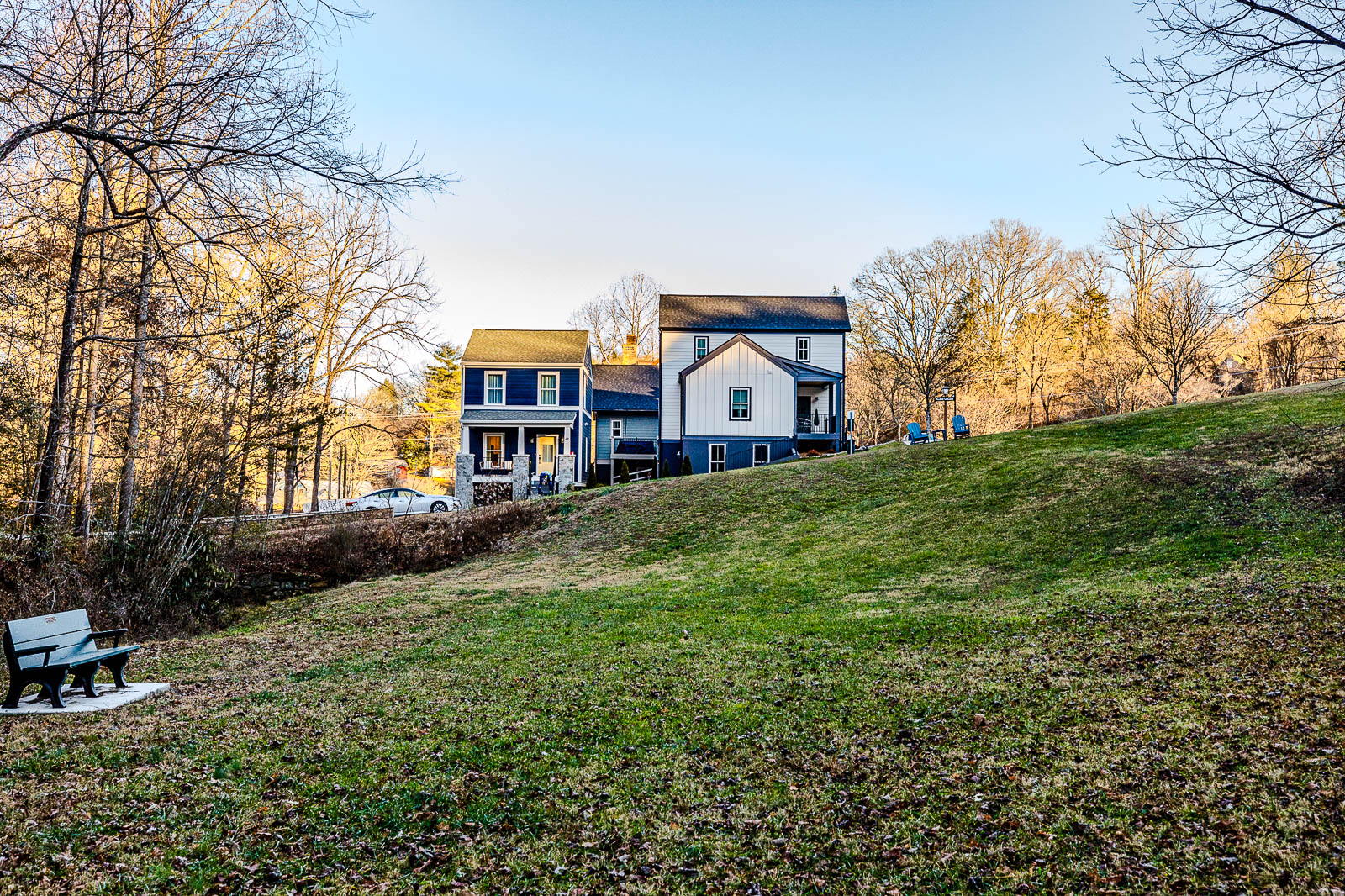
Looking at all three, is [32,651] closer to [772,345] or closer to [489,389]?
[489,389]

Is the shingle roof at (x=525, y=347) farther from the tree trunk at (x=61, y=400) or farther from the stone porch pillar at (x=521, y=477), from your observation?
the tree trunk at (x=61, y=400)

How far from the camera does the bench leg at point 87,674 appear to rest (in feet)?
24.0

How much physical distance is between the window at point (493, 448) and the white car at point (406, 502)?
4633mm

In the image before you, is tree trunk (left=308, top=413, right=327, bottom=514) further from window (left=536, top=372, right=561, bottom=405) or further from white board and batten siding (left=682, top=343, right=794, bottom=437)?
white board and batten siding (left=682, top=343, right=794, bottom=437)

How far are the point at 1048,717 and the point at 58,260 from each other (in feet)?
44.1

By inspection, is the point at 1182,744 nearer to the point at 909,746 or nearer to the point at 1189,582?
the point at 909,746

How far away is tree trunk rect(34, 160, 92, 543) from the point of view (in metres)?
8.69

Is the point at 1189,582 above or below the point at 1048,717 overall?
above

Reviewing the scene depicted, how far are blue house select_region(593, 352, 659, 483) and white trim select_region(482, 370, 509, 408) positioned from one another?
5288 mm

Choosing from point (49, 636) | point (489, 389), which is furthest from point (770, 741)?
point (489, 389)

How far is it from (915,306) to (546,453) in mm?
22472

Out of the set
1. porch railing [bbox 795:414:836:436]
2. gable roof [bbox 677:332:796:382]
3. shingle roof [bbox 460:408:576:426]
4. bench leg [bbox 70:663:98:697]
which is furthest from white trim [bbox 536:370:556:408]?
bench leg [bbox 70:663:98:697]

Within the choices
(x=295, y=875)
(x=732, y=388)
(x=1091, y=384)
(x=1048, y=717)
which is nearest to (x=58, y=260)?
(x=295, y=875)

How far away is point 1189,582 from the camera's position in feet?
33.1
